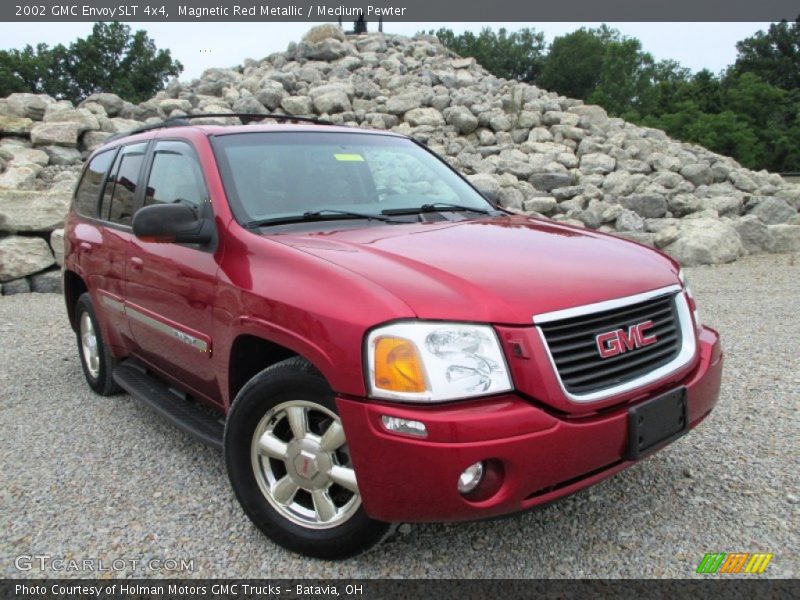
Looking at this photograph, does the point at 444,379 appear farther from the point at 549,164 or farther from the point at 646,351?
the point at 549,164

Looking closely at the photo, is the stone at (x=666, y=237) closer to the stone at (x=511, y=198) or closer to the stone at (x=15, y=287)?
the stone at (x=511, y=198)

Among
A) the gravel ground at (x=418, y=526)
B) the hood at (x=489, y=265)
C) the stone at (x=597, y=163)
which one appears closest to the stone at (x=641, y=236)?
the stone at (x=597, y=163)

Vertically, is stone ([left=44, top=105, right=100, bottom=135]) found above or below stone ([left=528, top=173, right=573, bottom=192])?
above

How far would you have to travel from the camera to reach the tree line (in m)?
36.3

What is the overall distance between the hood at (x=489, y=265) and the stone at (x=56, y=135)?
39.8ft

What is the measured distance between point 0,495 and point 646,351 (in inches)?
125

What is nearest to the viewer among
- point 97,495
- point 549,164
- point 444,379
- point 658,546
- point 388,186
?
point 444,379

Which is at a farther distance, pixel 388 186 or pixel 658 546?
pixel 388 186

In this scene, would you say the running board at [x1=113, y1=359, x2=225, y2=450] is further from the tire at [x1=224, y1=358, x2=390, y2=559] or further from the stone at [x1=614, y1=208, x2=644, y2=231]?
the stone at [x1=614, y1=208, x2=644, y2=231]

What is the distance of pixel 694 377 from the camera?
9.07 feet

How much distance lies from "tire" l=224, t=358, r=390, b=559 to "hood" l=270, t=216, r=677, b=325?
49cm

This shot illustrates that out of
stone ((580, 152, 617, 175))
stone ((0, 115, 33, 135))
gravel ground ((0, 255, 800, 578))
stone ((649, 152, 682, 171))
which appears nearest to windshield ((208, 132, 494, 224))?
gravel ground ((0, 255, 800, 578))

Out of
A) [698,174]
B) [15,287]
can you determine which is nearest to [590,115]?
[698,174]

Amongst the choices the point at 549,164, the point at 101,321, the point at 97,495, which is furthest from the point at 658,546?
the point at 549,164
